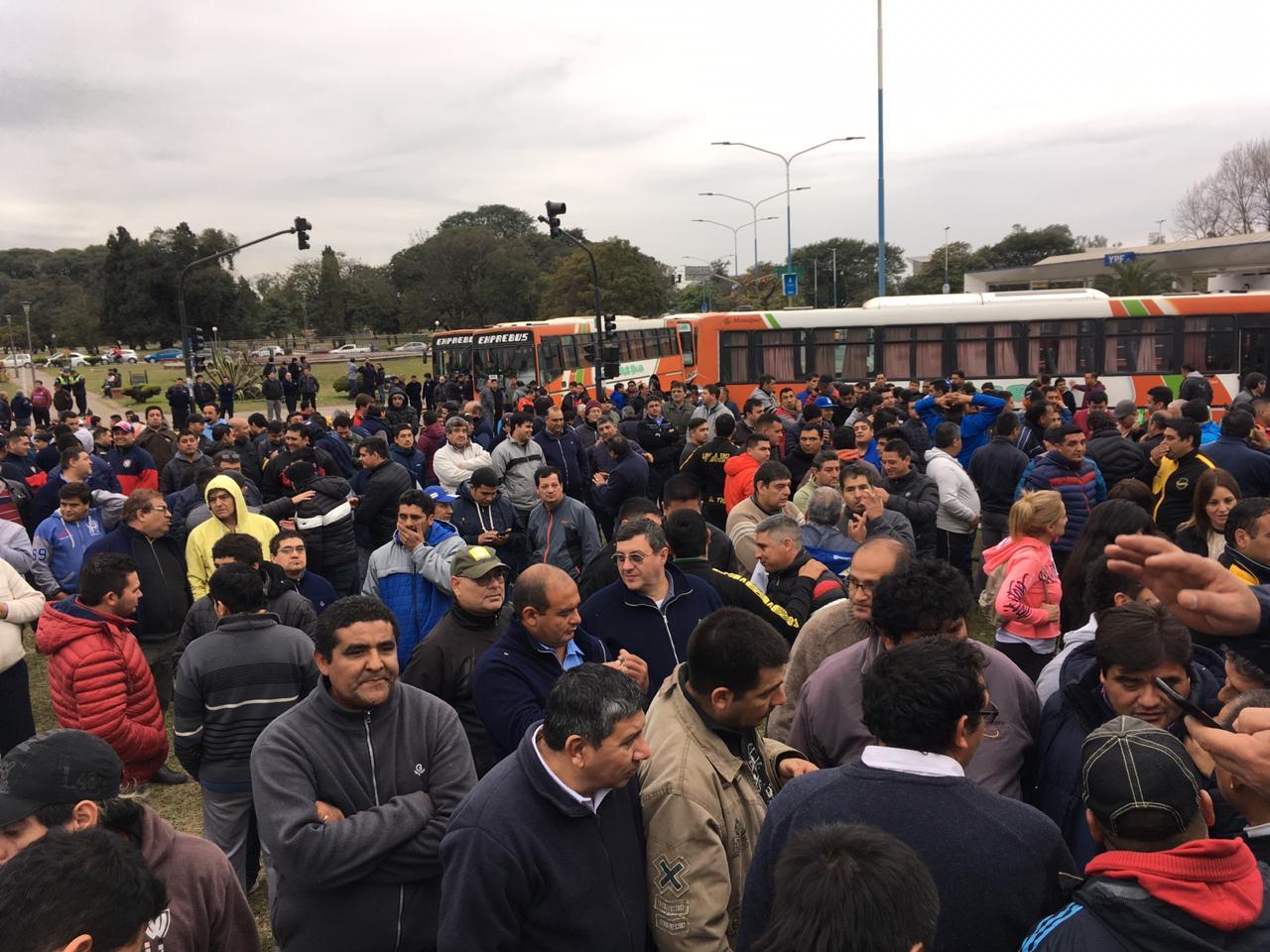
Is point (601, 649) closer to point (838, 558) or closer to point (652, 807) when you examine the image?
point (652, 807)

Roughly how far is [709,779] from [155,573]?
553 cm

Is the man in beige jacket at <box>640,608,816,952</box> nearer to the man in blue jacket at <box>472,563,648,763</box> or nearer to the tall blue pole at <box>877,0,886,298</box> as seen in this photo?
the man in blue jacket at <box>472,563,648,763</box>

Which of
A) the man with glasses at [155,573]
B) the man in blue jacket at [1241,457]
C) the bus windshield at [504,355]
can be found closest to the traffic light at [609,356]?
the bus windshield at [504,355]

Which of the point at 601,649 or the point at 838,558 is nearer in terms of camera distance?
the point at 601,649

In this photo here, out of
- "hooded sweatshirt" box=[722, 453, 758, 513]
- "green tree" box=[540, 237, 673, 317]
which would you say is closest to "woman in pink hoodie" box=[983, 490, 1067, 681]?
"hooded sweatshirt" box=[722, 453, 758, 513]

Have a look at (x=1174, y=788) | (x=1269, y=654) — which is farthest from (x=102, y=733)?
(x=1269, y=654)

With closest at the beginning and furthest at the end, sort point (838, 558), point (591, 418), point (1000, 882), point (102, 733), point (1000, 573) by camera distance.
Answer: point (1000, 882), point (102, 733), point (1000, 573), point (838, 558), point (591, 418)

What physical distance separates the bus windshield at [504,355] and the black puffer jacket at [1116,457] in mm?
21592

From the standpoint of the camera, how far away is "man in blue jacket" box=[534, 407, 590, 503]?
1054 centimetres

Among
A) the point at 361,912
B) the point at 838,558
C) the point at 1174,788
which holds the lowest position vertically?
the point at 361,912

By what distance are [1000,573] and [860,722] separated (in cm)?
248

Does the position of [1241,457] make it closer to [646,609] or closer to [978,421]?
[978,421]

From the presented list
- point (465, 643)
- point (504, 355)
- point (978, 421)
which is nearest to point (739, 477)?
point (465, 643)

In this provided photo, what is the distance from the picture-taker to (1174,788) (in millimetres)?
2277
